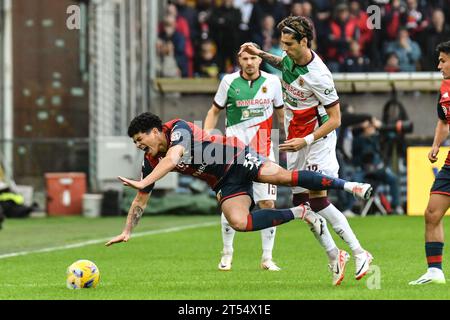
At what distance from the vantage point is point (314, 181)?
423 inches

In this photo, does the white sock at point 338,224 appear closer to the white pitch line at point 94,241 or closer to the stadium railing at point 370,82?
the white pitch line at point 94,241

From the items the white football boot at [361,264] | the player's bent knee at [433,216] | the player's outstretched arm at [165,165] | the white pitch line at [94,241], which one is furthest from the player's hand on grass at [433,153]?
the white pitch line at [94,241]

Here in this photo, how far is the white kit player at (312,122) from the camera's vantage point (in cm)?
1107

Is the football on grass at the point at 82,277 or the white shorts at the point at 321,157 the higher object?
the white shorts at the point at 321,157

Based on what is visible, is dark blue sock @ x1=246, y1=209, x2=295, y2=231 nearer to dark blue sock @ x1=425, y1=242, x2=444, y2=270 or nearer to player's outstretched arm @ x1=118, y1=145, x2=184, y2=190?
player's outstretched arm @ x1=118, y1=145, x2=184, y2=190

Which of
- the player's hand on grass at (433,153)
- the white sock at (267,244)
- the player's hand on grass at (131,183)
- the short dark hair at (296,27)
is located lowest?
the white sock at (267,244)

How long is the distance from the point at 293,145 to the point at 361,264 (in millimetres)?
1207

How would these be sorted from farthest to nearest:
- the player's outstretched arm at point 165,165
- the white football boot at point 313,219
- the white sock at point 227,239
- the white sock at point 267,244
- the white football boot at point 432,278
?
the white sock at point 227,239
the white sock at point 267,244
the white football boot at point 313,219
the white football boot at point 432,278
the player's outstretched arm at point 165,165

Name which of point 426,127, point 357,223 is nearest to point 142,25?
point 426,127

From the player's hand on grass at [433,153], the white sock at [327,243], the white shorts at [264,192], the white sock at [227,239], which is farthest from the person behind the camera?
the white shorts at [264,192]

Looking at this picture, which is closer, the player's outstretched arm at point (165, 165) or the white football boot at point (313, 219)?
the player's outstretched arm at point (165, 165)

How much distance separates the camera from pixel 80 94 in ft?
97.2

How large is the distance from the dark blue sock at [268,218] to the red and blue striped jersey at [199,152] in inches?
26.6
